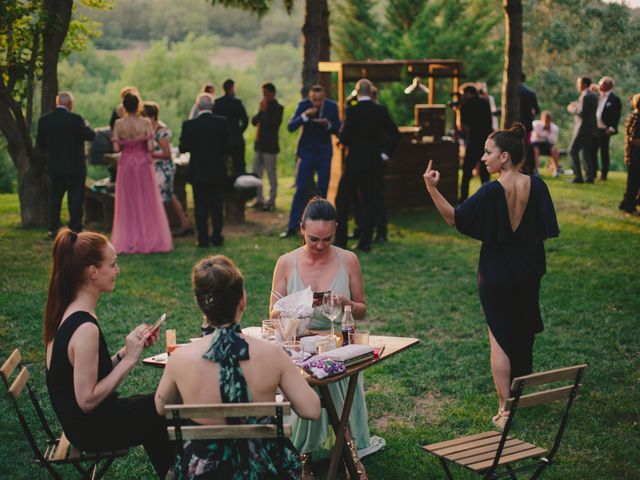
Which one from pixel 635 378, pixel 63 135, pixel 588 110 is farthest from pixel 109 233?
pixel 588 110

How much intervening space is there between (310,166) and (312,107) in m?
0.78

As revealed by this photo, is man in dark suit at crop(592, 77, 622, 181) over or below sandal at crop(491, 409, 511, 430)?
over

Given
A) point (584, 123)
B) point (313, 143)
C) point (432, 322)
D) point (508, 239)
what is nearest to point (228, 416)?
point (508, 239)

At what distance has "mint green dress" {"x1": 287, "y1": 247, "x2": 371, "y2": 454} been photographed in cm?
460

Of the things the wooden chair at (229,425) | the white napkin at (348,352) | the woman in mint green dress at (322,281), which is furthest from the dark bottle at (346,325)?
the wooden chair at (229,425)

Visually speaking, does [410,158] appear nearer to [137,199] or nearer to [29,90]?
[137,199]

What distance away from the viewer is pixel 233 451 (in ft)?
10.8

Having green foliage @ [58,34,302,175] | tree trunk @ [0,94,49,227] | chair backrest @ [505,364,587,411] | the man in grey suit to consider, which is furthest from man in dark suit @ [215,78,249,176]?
green foliage @ [58,34,302,175]

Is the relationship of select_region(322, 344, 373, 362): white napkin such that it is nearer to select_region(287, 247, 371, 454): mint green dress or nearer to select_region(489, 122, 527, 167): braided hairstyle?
select_region(287, 247, 371, 454): mint green dress

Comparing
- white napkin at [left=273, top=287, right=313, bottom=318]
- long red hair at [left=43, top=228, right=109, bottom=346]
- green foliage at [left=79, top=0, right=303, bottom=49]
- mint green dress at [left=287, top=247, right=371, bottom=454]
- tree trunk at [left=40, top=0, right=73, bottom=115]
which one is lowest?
mint green dress at [left=287, top=247, right=371, bottom=454]

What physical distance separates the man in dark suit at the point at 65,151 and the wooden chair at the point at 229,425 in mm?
8329

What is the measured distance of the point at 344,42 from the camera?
3456 cm

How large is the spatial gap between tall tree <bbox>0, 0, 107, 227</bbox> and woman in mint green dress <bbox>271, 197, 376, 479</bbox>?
341 inches

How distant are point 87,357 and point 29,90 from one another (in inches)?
384
